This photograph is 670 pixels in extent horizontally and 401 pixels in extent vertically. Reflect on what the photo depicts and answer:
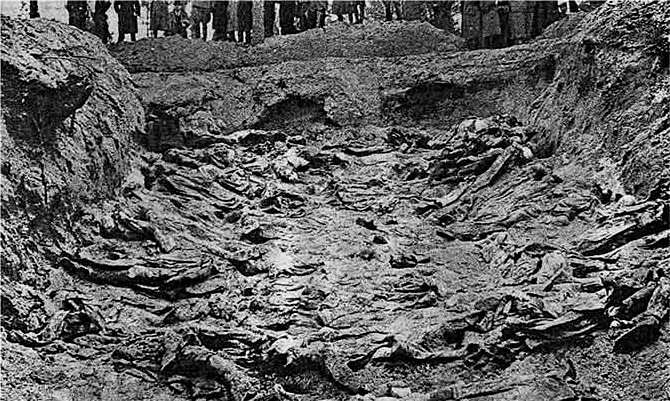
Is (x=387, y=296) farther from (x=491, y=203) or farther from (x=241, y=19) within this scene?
(x=241, y=19)

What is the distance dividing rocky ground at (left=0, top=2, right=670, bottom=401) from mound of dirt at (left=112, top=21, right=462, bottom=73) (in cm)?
101

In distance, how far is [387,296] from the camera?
24.7 ft

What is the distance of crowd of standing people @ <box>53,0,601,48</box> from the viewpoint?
13320 millimetres

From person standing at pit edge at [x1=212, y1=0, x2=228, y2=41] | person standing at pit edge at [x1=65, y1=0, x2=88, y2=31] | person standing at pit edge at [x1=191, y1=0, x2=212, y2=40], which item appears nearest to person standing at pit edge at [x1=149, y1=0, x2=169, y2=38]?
person standing at pit edge at [x1=191, y1=0, x2=212, y2=40]

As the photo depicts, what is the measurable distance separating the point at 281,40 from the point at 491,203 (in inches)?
243

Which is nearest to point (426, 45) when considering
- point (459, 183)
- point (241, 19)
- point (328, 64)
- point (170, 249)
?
point (328, 64)

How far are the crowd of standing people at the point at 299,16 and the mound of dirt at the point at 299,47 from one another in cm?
68

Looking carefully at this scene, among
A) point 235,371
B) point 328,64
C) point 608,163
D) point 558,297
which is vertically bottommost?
point 235,371

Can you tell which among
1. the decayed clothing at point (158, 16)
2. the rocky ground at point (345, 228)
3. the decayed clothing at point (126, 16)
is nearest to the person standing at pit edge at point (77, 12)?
the decayed clothing at point (126, 16)

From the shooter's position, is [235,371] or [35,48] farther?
[35,48]

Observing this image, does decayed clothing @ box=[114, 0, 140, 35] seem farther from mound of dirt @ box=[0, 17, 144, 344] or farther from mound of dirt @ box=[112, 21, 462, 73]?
mound of dirt @ box=[0, 17, 144, 344]

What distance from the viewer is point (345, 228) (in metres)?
9.17

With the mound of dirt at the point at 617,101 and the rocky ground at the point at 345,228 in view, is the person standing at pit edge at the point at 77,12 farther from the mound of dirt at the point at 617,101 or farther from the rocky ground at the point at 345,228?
the mound of dirt at the point at 617,101

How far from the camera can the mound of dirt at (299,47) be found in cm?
1318
